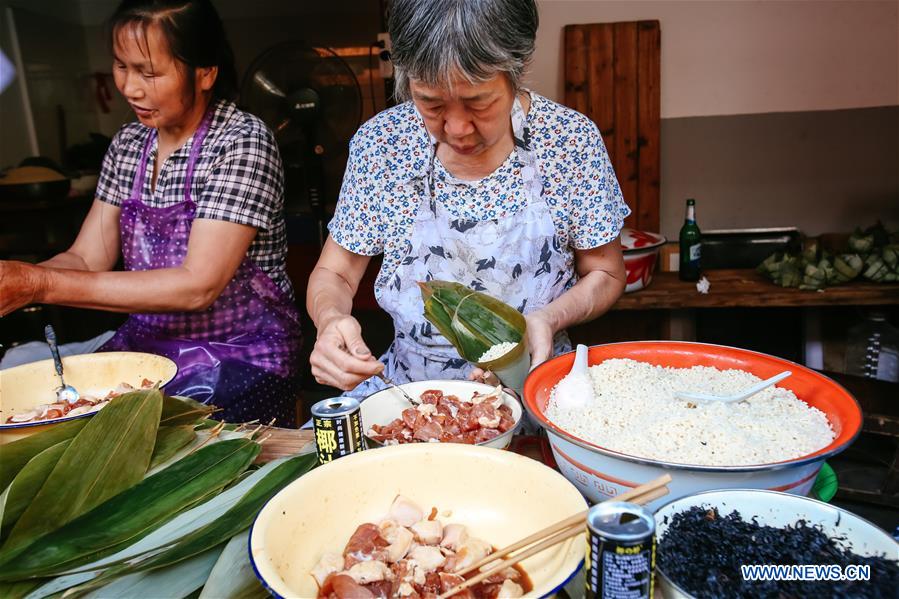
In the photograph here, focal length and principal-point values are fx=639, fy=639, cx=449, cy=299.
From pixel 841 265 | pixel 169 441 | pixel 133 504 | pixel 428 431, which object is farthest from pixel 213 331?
pixel 841 265

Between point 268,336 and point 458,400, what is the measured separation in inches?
46.6

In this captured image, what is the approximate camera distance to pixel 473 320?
1.52 meters

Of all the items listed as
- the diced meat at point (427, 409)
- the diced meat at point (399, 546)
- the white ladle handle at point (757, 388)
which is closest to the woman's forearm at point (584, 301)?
the diced meat at point (427, 409)

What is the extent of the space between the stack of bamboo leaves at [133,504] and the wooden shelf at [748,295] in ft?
8.35

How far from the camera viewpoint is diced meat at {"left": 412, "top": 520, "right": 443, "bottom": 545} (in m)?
1.06

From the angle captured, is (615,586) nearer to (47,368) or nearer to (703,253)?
(47,368)

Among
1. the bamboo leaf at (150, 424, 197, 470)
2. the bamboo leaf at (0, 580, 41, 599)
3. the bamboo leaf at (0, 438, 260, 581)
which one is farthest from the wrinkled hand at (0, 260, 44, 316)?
the bamboo leaf at (0, 580, 41, 599)

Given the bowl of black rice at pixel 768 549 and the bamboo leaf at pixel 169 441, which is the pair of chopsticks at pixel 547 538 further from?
the bamboo leaf at pixel 169 441

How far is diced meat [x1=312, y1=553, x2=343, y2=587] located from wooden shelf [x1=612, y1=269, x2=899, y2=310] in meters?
2.67

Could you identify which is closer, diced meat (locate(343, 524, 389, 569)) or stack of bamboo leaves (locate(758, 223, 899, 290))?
diced meat (locate(343, 524, 389, 569))

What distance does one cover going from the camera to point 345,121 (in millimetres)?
4727

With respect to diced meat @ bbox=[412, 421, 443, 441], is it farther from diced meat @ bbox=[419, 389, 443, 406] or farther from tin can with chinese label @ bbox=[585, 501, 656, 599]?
tin can with chinese label @ bbox=[585, 501, 656, 599]

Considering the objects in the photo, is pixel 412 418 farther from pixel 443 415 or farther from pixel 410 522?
pixel 410 522

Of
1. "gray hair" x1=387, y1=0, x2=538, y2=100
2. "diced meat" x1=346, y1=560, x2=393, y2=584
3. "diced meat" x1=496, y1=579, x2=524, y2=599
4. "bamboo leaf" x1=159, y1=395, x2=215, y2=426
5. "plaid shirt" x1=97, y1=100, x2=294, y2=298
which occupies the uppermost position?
"gray hair" x1=387, y1=0, x2=538, y2=100
